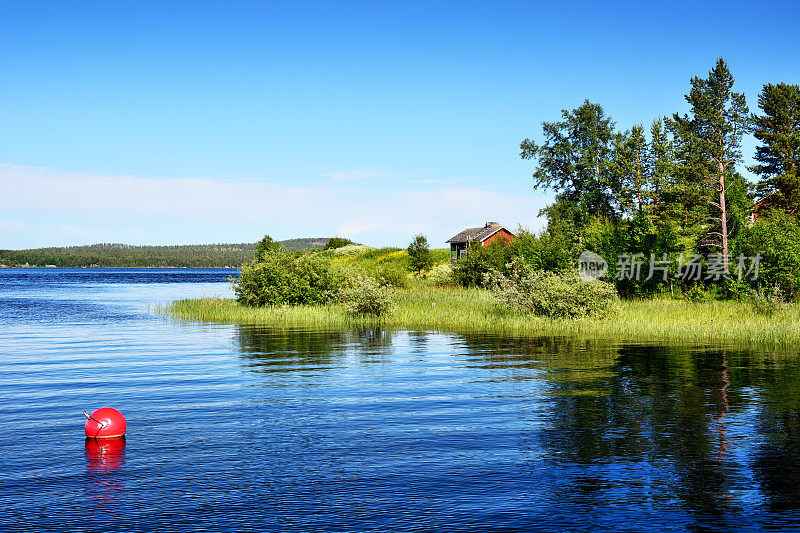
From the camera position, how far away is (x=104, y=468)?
10891 mm

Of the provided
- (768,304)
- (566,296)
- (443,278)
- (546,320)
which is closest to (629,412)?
(546,320)

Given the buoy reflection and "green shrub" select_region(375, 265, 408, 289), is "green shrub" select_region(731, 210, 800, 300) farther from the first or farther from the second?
the buoy reflection

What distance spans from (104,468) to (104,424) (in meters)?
1.60

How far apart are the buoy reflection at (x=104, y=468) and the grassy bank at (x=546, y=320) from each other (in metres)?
22.2

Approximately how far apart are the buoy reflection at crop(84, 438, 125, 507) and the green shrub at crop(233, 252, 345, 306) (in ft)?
106

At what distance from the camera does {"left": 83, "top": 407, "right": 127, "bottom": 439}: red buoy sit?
1224 cm

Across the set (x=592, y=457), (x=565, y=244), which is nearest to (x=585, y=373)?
(x=592, y=457)

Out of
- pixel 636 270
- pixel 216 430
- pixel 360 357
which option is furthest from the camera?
pixel 636 270

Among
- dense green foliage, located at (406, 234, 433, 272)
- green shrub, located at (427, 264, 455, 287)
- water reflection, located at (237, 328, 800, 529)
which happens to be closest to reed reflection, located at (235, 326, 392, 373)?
water reflection, located at (237, 328, 800, 529)

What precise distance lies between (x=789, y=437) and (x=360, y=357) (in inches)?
573

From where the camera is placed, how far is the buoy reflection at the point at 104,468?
9562mm

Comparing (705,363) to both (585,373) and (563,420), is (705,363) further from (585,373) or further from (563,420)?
(563,420)

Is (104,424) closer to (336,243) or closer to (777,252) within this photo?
(777,252)

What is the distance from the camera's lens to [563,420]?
14039 mm
